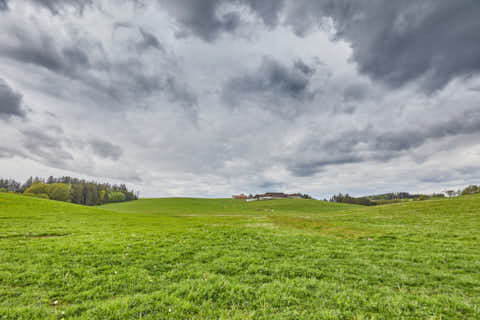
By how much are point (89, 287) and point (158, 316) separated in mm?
4259

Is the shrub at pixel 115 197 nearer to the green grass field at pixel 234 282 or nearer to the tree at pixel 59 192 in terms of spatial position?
the tree at pixel 59 192

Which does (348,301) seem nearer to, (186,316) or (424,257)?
(186,316)

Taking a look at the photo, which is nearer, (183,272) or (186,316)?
(186,316)

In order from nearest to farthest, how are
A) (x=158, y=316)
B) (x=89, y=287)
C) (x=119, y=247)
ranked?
(x=158, y=316) < (x=89, y=287) < (x=119, y=247)

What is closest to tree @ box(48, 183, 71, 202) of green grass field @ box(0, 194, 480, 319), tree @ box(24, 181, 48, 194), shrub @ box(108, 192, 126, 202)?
tree @ box(24, 181, 48, 194)

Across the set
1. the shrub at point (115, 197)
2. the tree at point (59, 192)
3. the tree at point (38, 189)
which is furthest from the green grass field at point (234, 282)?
the shrub at point (115, 197)

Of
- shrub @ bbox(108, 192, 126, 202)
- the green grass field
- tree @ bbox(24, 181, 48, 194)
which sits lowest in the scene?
shrub @ bbox(108, 192, 126, 202)

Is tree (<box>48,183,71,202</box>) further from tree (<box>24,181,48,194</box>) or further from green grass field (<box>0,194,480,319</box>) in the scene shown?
green grass field (<box>0,194,480,319</box>)

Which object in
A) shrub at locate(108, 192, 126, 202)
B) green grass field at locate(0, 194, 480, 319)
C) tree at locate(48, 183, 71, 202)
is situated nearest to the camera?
green grass field at locate(0, 194, 480, 319)

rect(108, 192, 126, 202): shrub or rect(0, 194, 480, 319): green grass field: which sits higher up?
rect(0, 194, 480, 319): green grass field

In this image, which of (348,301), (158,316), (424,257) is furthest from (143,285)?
(424,257)

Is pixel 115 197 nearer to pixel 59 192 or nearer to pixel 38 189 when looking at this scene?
pixel 59 192

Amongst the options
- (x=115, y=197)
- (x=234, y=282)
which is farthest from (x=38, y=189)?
(x=234, y=282)

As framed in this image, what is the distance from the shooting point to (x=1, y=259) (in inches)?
455
